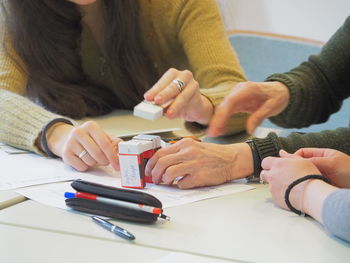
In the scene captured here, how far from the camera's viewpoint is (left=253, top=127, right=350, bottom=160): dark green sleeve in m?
0.85


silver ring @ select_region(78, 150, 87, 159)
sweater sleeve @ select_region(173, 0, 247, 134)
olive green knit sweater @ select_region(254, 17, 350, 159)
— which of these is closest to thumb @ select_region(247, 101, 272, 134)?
olive green knit sweater @ select_region(254, 17, 350, 159)

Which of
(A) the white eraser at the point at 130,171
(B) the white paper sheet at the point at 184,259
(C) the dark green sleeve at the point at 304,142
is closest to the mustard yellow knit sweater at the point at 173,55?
(C) the dark green sleeve at the point at 304,142

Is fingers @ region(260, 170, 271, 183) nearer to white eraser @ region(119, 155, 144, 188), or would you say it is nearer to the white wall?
white eraser @ region(119, 155, 144, 188)

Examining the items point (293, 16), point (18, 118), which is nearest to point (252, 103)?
point (18, 118)

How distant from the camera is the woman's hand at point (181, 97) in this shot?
81 centimetres

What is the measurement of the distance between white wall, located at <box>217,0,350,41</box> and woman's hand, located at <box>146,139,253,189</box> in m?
1.32

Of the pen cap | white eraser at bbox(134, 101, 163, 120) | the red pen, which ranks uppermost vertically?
white eraser at bbox(134, 101, 163, 120)

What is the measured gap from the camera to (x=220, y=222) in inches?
25.5

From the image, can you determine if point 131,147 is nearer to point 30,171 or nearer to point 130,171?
point 130,171

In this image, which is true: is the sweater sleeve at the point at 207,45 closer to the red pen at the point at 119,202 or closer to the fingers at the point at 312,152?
the fingers at the point at 312,152

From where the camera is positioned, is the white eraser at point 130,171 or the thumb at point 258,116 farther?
the thumb at point 258,116

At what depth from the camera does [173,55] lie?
1390 millimetres

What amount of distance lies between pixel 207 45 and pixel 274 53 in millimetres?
376

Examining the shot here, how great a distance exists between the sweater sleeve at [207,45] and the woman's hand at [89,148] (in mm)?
383
